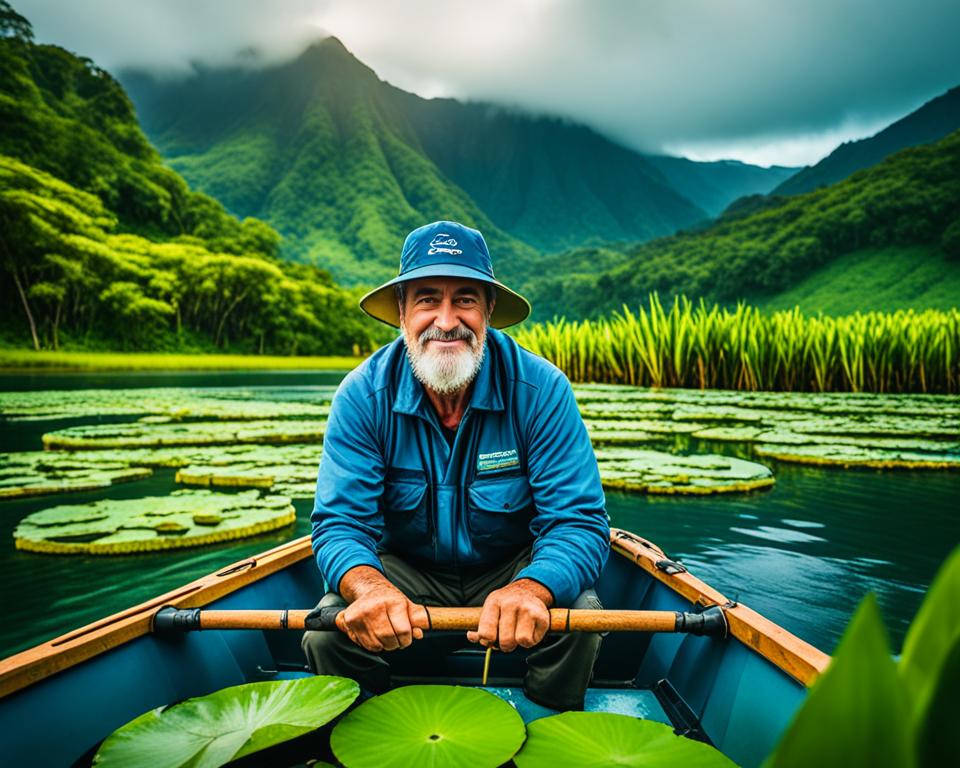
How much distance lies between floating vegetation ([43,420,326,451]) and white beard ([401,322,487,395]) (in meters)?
4.92

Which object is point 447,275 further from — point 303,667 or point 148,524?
point 148,524

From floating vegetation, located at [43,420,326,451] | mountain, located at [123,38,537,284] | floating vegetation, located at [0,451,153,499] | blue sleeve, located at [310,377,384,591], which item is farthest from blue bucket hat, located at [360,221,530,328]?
mountain, located at [123,38,537,284]

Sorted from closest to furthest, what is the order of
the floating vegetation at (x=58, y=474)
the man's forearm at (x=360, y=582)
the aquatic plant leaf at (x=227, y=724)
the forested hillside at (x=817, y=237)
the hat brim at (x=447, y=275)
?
the aquatic plant leaf at (x=227, y=724) → the man's forearm at (x=360, y=582) → the hat brim at (x=447, y=275) → the floating vegetation at (x=58, y=474) → the forested hillside at (x=817, y=237)

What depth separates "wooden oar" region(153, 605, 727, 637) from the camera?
1.44 metres

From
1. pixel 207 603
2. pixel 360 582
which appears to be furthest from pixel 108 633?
pixel 360 582

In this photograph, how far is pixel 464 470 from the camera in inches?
Answer: 78.5

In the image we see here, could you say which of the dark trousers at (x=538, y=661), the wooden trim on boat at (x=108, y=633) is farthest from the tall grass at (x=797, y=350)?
the wooden trim on boat at (x=108, y=633)

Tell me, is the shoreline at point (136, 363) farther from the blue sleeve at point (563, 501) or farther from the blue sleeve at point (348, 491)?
the blue sleeve at point (563, 501)

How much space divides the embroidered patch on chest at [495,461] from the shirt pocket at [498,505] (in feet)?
0.15

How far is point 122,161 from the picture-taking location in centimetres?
3800

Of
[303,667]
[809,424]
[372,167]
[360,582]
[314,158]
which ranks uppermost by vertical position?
[314,158]

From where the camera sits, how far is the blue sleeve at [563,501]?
66.6 inches

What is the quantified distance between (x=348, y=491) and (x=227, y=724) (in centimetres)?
74

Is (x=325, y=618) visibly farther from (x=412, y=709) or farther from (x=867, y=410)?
Result: (x=867, y=410)
